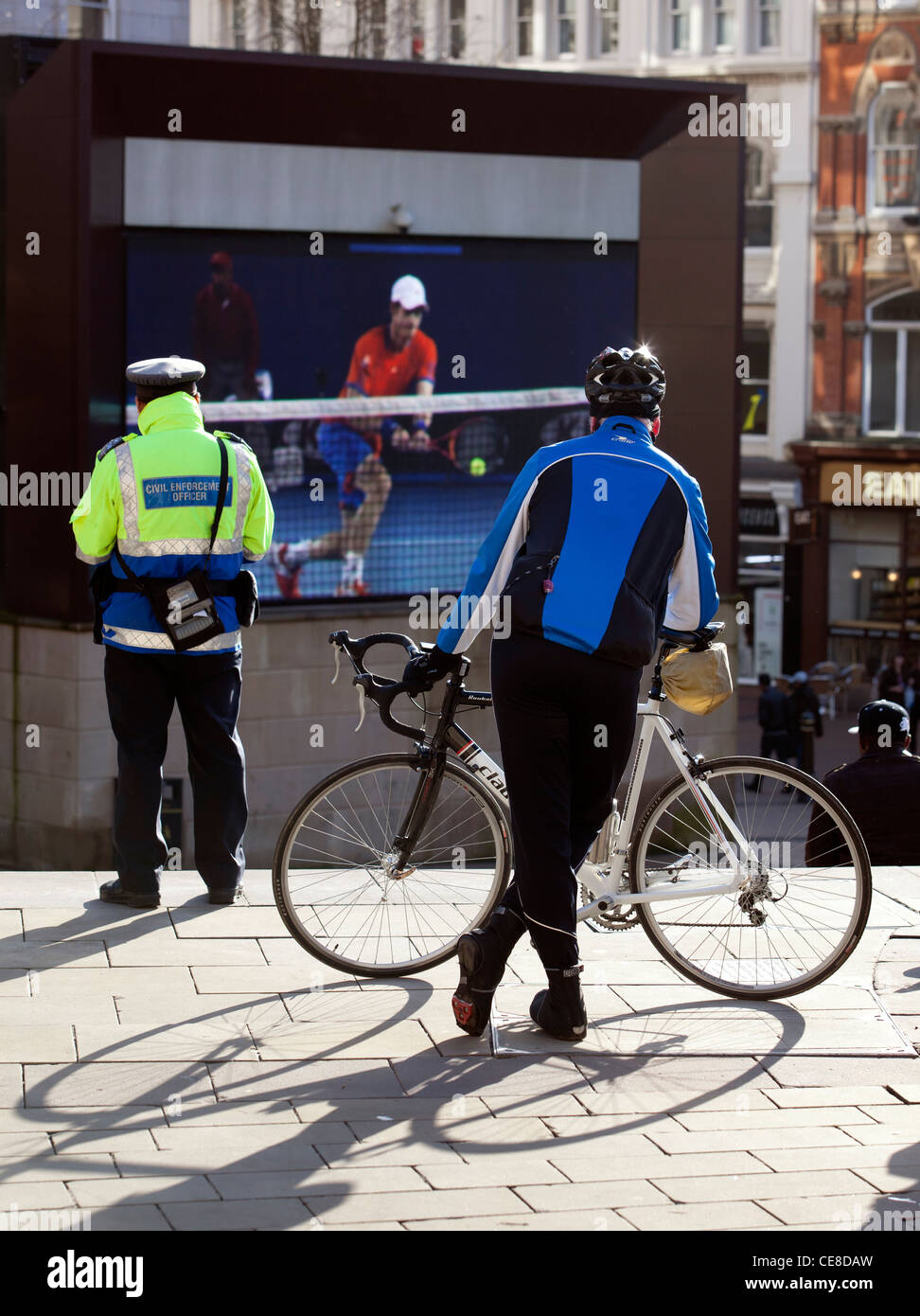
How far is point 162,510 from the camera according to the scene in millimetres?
5637

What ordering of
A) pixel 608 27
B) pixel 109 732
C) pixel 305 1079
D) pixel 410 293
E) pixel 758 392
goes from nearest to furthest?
pixel 305 1079 < pixel 109 732 < pixel 410 293 < pixel 758 392 < pixel 608 27

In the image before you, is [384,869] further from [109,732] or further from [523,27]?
[523,27]

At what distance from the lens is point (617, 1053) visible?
14.9ft

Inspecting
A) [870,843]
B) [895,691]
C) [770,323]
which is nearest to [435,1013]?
[870,843]

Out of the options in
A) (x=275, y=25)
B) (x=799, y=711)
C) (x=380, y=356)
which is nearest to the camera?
(x=380, y=356)

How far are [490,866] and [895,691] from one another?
20.9m

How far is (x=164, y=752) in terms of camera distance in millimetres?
5789

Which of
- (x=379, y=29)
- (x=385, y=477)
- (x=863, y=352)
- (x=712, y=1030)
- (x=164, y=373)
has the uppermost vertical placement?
(x=379, y=29)

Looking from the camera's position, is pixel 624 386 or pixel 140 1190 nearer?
pixel 140 1190

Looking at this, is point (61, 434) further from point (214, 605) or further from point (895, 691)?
point (895, 691)

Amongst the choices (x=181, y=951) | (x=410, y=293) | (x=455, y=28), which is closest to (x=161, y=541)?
(x=181, y=951)

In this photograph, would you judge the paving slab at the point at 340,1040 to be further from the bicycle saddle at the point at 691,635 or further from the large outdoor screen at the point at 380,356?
the large outdoor screen at the point at 380,356

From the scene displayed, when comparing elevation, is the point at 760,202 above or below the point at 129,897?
above

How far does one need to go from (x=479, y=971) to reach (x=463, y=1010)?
0.10m
